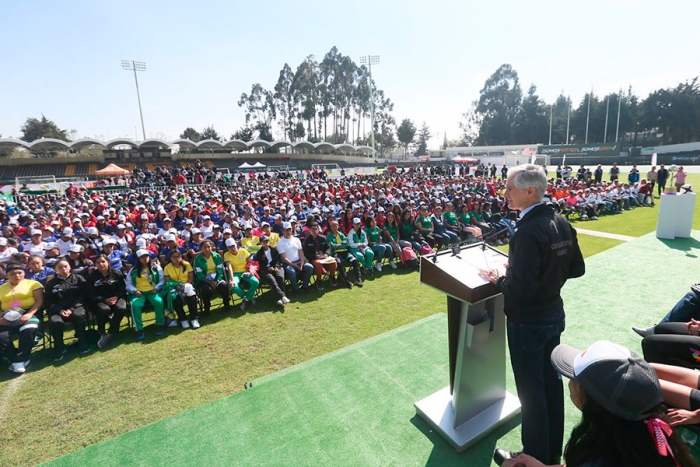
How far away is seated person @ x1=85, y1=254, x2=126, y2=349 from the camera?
Result: 5371 mm

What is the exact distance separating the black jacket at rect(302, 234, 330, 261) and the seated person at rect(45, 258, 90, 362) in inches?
155

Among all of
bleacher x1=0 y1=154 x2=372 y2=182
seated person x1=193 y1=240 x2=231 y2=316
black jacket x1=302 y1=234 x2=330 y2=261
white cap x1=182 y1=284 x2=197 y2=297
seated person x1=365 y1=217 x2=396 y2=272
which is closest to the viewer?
white cap x1=182 y1=284 x2=197 y2=297

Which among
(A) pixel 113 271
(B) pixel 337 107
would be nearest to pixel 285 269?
(A) pixel 113 271

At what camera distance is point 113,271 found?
18.8ft

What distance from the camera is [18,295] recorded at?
4965mm

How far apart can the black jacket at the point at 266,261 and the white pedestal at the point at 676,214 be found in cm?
967

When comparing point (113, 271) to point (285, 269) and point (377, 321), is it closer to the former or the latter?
point (285, 269)

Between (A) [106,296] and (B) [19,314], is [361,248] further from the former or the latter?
(B) [19,314]

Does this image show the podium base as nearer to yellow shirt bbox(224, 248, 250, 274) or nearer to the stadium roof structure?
yellow shirt bbox(224, 248, 250, 274)

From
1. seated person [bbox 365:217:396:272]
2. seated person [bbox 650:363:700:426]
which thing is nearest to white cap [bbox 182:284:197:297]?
seated person [bbox 365:217:396:272]

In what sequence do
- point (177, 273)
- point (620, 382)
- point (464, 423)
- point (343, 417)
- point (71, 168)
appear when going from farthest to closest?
point (71, 168) → point (177, 273) → point (343, 417) → point (464, 423) → point (620, 382)

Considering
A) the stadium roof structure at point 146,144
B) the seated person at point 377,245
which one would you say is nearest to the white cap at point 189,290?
the seated person at point 377,245

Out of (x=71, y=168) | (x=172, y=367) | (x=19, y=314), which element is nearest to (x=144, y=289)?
(x=19, y=314)

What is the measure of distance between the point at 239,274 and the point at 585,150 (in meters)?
57.7
